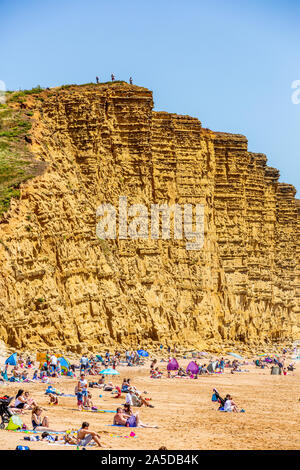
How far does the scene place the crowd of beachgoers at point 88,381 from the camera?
1532 cm

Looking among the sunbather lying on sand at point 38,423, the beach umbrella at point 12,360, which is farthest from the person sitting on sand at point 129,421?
the beach umbrella at point 12,360

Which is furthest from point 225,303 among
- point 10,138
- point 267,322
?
point 10,138

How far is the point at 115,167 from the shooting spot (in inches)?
1699

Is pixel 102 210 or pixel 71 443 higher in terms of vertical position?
pixel 102 210

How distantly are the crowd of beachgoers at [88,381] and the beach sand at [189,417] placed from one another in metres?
0.32

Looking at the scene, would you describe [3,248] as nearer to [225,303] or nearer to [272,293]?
[225,303]

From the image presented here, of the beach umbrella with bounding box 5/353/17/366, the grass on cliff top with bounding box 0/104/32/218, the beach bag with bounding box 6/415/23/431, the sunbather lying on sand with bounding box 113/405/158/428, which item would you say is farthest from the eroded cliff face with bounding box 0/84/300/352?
the beach bag with bounding box 6/415/23/431

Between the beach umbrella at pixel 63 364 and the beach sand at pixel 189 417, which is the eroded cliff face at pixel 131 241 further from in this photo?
the beach sand at pixel 189 417

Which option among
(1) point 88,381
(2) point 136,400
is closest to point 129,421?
(2) point 136,400

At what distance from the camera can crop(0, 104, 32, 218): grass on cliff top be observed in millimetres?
34156

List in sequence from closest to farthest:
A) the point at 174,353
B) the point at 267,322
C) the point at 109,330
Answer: the point at 109,330 → the point at 174,353 → the point at 267,322

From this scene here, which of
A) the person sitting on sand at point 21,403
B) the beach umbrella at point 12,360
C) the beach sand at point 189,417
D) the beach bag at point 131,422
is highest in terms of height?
the beach umbrella at point 12,360

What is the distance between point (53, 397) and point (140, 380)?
9665 millimetres

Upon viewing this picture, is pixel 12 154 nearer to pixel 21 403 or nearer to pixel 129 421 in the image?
pixel 21 403
